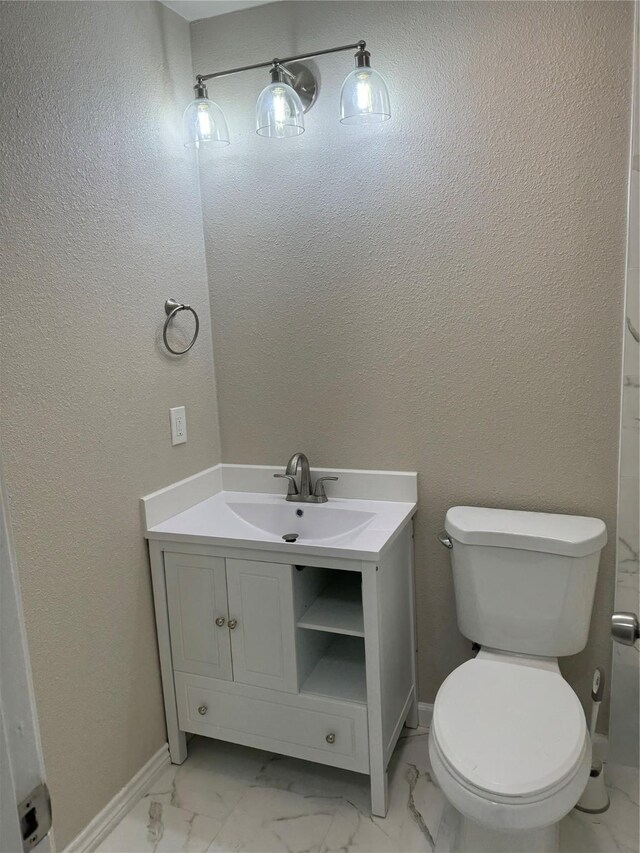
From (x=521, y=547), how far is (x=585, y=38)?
1407 mm

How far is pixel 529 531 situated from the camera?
5.67 ft

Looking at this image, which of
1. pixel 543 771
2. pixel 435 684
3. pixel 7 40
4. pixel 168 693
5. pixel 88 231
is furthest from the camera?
pixel 435 684

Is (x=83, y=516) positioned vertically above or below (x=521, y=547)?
above

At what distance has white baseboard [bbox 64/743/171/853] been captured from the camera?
5.41 feet

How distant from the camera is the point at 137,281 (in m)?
1.84

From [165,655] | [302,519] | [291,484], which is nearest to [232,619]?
[165,655]

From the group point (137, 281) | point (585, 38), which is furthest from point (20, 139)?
point (585, 38)

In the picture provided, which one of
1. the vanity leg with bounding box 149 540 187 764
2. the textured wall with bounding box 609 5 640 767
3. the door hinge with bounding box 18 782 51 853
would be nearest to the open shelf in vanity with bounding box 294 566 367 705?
the vanity leg with bounding box 149 540 187 764

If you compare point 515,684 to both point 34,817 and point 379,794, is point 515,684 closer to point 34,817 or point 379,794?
point 379,794

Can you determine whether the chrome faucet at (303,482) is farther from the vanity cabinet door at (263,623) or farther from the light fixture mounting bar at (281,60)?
A: the light fixture mounting bar at (281,60)

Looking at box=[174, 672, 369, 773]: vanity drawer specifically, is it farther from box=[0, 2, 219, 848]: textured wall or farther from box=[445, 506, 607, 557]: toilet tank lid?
box=[445, 506, 607, 557]: toilet tank lid

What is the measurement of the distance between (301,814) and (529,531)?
3.44ft

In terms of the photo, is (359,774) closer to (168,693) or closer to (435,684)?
(435,684)

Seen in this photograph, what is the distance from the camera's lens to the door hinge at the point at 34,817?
1.90 ft
